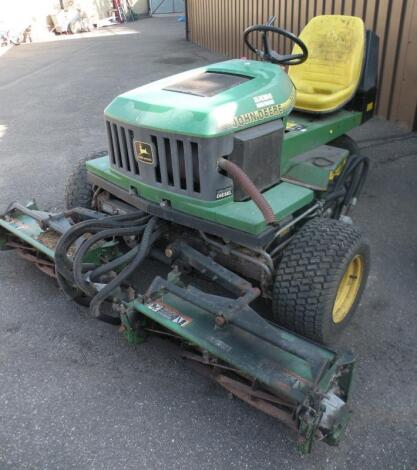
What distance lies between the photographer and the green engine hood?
7.90ft

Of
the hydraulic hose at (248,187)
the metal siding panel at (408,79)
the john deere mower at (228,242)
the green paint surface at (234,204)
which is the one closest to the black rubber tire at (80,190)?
the john deere mower at (228,242)

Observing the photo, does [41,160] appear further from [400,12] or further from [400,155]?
[400,12]

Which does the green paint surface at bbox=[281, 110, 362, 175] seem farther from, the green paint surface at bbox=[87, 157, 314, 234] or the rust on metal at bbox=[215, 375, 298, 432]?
the rust on metal at bbox=[215, 375, 298, 432]

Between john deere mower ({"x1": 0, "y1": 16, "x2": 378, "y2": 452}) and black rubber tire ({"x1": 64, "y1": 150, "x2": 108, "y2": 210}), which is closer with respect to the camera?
john deere mower ({"x1": 0, "y1": 16, "x2": 378, "y2": 452})

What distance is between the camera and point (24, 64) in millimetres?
11617

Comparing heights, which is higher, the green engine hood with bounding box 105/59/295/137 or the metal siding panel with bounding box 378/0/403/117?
the green engine hood with bounding box 105/59/295/137

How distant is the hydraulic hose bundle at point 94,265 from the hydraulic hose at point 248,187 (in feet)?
1.89

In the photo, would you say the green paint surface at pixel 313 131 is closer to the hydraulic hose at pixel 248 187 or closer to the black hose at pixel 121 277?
the hydraulic hose at pixel 248 187

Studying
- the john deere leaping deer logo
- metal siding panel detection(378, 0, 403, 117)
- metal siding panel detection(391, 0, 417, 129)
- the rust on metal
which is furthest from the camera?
metal siding panel detection(378, 0, 403, 117)

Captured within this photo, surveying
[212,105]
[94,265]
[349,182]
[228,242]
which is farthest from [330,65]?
[94,265]

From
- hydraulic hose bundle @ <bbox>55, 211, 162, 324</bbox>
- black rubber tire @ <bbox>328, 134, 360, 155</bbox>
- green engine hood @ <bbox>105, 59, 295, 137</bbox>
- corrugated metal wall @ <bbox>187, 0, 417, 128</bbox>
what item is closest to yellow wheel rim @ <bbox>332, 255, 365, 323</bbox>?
green engine hood @ <bbox>105, 59, 295, 137</bbox>

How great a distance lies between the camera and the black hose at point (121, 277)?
2.41 m

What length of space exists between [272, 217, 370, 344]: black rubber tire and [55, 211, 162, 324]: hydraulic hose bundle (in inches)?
29.1

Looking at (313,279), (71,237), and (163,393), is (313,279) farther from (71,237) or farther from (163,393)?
(71,237)
